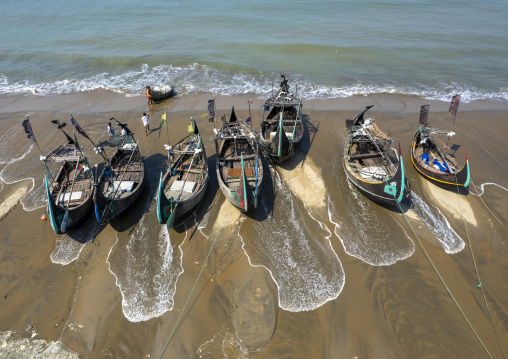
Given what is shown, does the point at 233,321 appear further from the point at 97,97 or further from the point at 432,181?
the point at 97,97

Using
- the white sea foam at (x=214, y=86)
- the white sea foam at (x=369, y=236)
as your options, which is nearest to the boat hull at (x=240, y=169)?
the white sea foam at (x=369, y=236)

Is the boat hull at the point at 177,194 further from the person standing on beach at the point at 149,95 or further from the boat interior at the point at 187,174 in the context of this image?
the person standing on beach at the point at 149,95

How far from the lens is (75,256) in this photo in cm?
Answer: 1239

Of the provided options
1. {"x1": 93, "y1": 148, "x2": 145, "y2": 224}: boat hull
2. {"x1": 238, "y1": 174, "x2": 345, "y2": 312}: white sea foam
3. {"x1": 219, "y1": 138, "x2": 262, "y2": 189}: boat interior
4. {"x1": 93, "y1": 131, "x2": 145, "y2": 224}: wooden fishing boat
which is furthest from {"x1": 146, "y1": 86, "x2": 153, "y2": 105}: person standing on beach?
{"x1": 238, "y1": 174, "x2": 345, "y2": 312}: white sea foam

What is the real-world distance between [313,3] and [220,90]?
48.2 m

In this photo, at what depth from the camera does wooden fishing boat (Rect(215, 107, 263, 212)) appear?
12969 mm

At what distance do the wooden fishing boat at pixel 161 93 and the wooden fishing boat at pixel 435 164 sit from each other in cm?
2261

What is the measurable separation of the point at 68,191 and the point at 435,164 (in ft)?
72.9

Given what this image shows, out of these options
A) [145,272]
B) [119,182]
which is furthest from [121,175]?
[145,272]

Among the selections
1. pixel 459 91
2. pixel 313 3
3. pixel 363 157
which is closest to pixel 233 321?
pixel 363 157

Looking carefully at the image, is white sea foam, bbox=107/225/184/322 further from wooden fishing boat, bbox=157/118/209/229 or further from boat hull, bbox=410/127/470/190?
boat hull, bbox=410/127/470/190

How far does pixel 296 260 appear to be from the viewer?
1198 cm

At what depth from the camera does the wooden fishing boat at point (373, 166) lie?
13280 millimetres

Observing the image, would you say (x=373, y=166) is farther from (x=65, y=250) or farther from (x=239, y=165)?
(x=65, y=250)
